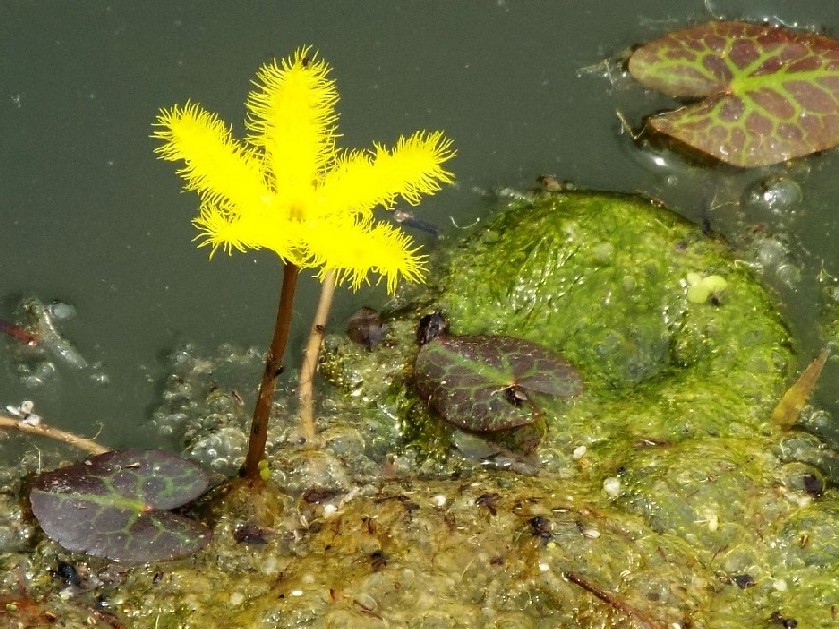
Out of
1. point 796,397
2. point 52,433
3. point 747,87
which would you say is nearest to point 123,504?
point 52,433

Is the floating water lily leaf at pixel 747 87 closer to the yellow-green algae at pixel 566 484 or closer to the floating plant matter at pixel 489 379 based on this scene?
the yellow-green algae at pixel 566 484

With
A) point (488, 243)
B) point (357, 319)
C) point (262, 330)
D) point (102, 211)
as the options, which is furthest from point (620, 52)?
point (102, 211)

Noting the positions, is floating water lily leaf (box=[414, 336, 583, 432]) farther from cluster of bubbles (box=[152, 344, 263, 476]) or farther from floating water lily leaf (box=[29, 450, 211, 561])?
floating water lily leaf (box=[29, 450, 211, 561])

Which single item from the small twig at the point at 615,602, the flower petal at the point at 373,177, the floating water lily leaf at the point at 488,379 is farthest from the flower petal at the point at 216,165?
the small twig at the point at 615,602

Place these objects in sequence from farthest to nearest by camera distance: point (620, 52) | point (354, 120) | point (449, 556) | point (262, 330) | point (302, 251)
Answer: point (620, 52) → point (354, 120) → point (262, 330) → point (449, 556) → point (302, 251)

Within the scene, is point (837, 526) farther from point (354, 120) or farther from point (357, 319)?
point (354, 120)

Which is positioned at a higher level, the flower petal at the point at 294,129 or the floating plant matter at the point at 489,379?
the flower petal at the point at 294,129
